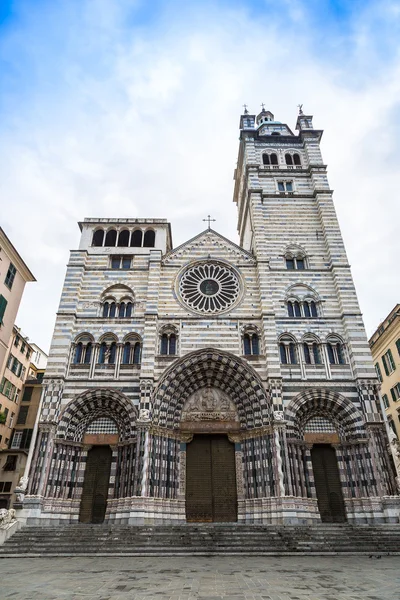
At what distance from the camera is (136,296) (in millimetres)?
22875

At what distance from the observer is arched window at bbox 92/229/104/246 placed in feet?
83.6

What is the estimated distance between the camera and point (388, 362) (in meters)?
27.3

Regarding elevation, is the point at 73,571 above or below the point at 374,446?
below

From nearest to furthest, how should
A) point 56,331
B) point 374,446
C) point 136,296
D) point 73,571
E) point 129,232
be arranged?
point 73,571 < point 374,446 < point 56,331 < point 136,296 < point 129,232

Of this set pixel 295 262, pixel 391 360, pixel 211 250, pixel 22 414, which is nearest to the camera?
pixel 295 262

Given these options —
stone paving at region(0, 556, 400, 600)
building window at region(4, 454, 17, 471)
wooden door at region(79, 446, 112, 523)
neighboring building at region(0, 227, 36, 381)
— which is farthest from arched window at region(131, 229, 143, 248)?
stone paving at region(0, 556, 400, 600)

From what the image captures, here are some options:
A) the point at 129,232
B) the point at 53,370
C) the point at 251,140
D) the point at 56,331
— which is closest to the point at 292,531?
the point at 53,370

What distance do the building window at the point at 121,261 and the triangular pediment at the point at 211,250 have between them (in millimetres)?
2362

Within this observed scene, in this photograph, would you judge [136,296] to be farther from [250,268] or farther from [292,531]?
[292,531]

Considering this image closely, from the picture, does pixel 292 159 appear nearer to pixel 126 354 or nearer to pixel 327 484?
pixel 126 354

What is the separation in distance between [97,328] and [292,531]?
13.7m

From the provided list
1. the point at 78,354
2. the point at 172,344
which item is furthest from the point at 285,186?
the point at 78,354

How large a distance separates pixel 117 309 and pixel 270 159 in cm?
1696

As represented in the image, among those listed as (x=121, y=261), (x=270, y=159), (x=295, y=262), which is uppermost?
(x=270, y=159)
